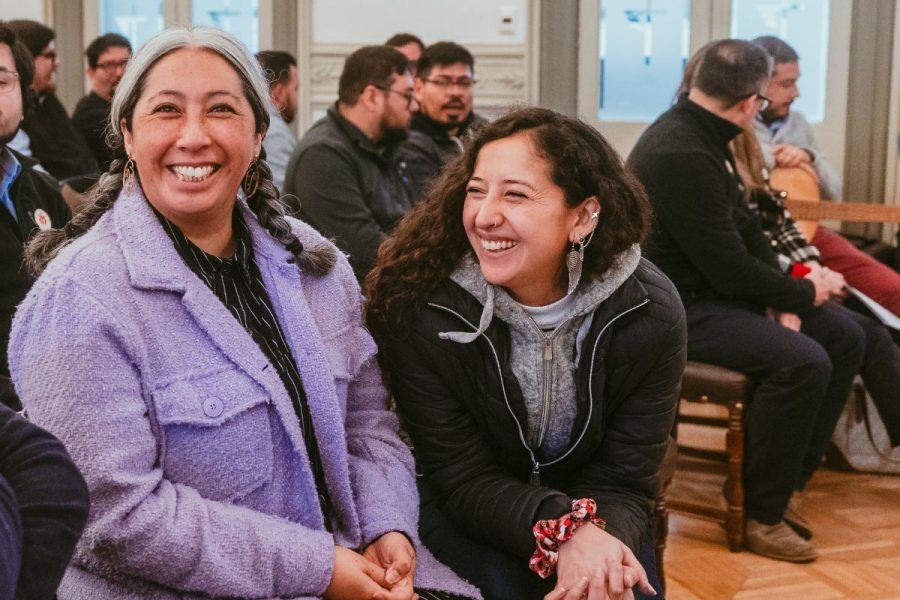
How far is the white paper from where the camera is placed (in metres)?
3.46

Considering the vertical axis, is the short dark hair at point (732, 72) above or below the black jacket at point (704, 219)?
above

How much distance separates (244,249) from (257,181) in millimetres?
134

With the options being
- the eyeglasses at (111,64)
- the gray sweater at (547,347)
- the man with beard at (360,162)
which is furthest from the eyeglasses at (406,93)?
the gray sweater at (547,347)

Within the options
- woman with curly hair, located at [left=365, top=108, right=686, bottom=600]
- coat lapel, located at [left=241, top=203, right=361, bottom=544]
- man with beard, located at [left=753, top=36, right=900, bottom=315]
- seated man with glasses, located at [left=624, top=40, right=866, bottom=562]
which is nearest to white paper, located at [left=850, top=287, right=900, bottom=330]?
man with beard, located at [left=753, top=36, right=900, bottom=315]

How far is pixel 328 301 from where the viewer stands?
1.58 metres

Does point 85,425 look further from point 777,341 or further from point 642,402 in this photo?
point 777,341

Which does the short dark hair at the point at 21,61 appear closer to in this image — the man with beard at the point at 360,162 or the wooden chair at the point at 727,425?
the man with beard at the point at 360,162

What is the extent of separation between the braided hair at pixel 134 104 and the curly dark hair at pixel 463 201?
249 mm

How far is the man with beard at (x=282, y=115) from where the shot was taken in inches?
165

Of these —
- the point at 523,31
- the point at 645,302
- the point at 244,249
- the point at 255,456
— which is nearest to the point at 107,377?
the point at 255,456

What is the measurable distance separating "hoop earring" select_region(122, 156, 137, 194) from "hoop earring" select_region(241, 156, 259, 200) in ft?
0.62

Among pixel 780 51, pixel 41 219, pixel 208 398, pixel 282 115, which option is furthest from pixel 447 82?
pixel 208 398

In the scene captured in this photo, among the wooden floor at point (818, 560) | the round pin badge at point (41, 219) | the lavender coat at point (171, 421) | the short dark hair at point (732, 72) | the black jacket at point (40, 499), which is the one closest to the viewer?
the black jacket at point (40, 499)

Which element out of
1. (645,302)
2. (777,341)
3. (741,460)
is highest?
(645,302)
